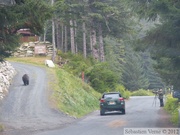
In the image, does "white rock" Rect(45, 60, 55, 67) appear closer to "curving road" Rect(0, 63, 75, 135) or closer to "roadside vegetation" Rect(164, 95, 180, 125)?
"curving road" Rect(0, 63, 75, 135)

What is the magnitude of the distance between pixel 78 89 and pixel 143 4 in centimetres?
1987

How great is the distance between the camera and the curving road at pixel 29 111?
24.5 m

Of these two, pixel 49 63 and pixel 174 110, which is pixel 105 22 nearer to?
pixel 49 63

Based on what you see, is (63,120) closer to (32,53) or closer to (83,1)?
(83,1)

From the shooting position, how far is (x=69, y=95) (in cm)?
3778

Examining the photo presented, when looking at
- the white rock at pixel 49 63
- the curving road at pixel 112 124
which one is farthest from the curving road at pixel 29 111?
the white rock at pixel 49 63

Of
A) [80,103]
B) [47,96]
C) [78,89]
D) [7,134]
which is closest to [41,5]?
[7,134]

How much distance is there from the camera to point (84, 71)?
51594 millimetres

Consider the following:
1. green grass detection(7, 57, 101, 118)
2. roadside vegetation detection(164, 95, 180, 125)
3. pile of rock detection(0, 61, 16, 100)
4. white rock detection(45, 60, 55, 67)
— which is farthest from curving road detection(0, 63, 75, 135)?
white rock detection(45, 60, 55, 67)

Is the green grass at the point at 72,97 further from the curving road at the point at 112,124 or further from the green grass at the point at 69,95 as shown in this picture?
the curving road at the point at 112,124

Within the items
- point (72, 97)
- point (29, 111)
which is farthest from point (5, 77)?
point (29, 111)

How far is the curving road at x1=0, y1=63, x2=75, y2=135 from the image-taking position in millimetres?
24516

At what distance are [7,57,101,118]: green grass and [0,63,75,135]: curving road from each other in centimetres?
68

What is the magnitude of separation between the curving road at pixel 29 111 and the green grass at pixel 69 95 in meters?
0.68
